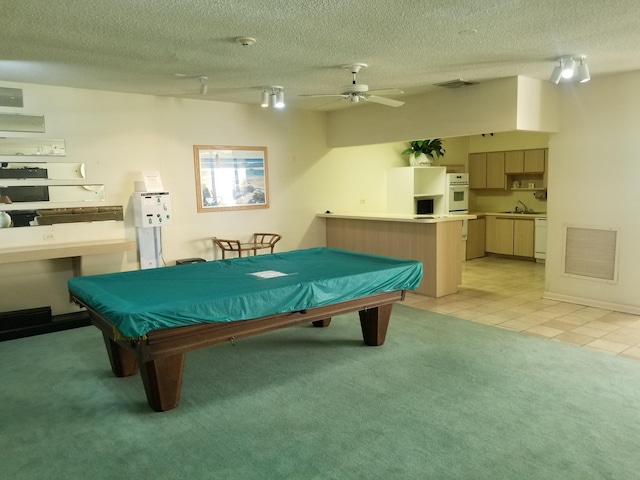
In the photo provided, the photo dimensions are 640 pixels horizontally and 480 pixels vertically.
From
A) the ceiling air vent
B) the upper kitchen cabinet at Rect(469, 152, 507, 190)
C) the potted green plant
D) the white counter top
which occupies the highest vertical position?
the ceiling air vent

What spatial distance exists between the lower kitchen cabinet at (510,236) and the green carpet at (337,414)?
4.37 metres

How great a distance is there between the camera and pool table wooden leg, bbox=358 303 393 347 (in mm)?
4125

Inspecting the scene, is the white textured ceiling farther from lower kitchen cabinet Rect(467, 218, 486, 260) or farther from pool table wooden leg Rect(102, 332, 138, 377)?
lower kitchen cabinet Rect(467, 218, 486, 260)

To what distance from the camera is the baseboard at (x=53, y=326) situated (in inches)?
183

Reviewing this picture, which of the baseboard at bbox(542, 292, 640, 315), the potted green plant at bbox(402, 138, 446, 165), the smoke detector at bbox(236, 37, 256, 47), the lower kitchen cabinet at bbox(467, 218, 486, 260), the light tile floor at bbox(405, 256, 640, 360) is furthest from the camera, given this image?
the lower kitchen cabinet at bbox(467, 218, 486, 260)

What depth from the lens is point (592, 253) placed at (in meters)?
5.44

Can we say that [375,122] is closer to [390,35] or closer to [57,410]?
[390,35]

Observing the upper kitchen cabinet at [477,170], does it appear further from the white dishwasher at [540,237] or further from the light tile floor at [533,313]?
the light tile floor at [533,313]

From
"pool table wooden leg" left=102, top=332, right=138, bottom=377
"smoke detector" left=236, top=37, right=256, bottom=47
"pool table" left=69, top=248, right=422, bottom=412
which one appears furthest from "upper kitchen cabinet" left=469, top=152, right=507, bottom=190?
"pool table wooden leg" left=102, top=332, right=138, bottom=377

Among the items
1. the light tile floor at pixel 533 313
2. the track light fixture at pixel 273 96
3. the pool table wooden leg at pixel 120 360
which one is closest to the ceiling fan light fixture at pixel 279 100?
the track light fixture at pixel 273 96

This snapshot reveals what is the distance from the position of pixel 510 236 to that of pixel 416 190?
1951mm

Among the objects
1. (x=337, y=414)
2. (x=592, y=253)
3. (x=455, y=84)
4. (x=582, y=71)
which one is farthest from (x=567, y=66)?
(x=337, y=414)

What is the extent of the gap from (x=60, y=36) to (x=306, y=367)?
307 centimetres

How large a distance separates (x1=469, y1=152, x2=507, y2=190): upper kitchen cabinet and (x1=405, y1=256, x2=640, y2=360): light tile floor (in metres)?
2.33
